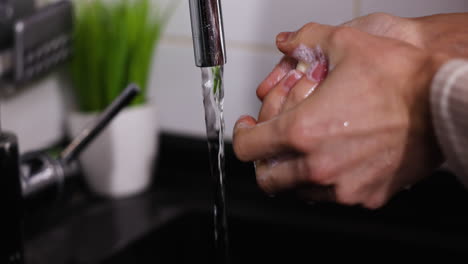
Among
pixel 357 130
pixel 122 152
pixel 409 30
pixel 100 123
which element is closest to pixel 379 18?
pixel 409 30

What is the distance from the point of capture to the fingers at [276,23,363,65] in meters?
0.37

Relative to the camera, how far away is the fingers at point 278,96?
16.0 inches

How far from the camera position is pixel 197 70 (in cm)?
77

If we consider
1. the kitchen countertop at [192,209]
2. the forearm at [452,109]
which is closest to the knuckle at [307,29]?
the forearm at [452,109]

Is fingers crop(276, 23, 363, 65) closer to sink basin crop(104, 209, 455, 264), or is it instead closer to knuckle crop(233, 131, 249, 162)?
knuckle crop(233, 131, 249, 162)

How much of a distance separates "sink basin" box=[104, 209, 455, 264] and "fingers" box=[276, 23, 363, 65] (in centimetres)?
32

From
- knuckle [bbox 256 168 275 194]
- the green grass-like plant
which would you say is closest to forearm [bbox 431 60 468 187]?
knuckle [bbox 256 168 275 194]

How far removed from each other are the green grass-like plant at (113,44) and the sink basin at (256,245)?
19 cm

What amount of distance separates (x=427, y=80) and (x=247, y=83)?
40cm

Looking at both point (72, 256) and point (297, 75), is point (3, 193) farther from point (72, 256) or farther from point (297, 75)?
point (297, 75)

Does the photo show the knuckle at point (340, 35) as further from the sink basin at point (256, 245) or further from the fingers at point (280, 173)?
the sink basin at point (256, 245)

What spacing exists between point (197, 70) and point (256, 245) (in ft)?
0.84

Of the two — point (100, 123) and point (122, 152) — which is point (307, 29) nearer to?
point (100, 123)

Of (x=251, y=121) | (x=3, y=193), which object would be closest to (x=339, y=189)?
(x=251, y=121)
